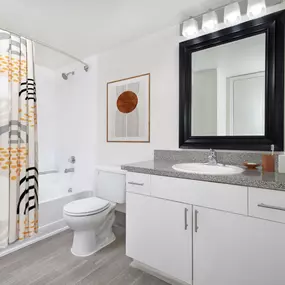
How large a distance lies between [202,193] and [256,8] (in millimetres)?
1415

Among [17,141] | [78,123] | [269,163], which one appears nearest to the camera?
[269,163]

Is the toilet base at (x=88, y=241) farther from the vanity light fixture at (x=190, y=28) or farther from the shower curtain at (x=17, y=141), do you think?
the vanity light fixture at (x=190, y=28)

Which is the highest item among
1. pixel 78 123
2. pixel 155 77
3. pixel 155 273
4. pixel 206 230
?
pixel 155 77

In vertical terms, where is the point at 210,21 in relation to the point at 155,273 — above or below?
above

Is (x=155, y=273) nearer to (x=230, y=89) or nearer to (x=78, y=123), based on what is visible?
(x=230, y=89)

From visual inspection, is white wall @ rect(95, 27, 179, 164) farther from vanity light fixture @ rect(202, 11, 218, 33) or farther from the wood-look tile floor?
the wood-look tile floor

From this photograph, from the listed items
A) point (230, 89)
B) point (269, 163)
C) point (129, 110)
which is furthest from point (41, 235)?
point (230, 89)

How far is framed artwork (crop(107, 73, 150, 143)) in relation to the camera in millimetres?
2122

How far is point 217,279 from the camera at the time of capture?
1.20 metres

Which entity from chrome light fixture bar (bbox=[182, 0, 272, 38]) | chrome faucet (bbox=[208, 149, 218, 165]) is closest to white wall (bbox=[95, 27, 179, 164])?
chrome light fixture bar (bbox=[182, 0, 272, 38])

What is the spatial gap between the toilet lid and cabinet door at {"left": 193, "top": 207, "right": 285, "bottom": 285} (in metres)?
0.90

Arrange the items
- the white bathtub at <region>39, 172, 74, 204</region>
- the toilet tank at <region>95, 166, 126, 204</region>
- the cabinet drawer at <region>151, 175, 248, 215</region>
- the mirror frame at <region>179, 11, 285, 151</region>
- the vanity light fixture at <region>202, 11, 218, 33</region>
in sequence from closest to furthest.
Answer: the cabinet drawer at <region>151, 175, 248, 215</region>
the mirror frame at <region>179, 11, 285, 151</region>
the vanity light fixture at <region>202, 11, 218, 33</region>
the toilet tank at <region>95, 166, 126, 204</region>
the white bathtub at <region>39, 172, 74, 204</region>

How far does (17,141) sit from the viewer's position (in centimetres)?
172

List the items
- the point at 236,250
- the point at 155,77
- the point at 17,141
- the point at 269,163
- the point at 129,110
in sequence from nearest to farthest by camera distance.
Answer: the point at 236,250, the point at 269,163, the point at 17,141, the point at 155,77, the point at 129,110
